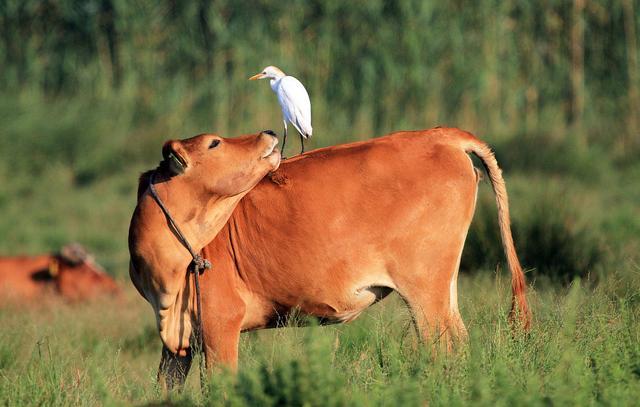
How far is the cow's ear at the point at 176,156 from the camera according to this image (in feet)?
19.0

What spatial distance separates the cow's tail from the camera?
19.6 ft

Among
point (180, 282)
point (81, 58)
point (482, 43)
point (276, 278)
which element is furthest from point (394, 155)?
point (81, 58)

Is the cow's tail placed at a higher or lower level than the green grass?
higher

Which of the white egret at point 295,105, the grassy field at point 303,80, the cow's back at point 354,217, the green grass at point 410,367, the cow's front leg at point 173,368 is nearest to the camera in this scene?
Result: the green grass at point 410,367

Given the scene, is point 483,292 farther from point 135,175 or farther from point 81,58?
point 81,58

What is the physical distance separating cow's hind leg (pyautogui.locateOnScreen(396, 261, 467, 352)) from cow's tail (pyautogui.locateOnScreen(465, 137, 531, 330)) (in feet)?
1.19

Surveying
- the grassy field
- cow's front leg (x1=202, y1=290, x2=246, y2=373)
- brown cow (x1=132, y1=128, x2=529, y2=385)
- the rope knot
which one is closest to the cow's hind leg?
brown cow (x1=132, y1=128, x2=529, y2=385)

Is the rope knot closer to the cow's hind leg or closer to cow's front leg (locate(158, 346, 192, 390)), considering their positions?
cow's front leg (locate(158, 346, 192, 390))

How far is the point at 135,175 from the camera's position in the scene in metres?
17.6

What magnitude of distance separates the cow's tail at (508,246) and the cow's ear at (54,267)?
5.94 meters

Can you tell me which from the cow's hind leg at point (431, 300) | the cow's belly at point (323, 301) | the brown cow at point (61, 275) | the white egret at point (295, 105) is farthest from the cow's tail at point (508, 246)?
the brown cow at point (61, 275)

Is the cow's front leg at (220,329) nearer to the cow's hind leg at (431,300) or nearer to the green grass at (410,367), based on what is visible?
the green grass at (410,367)

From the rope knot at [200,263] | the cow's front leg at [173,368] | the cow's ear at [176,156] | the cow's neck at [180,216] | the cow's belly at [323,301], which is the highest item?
the cow's ear at [176,156]

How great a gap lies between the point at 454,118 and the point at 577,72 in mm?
2381
